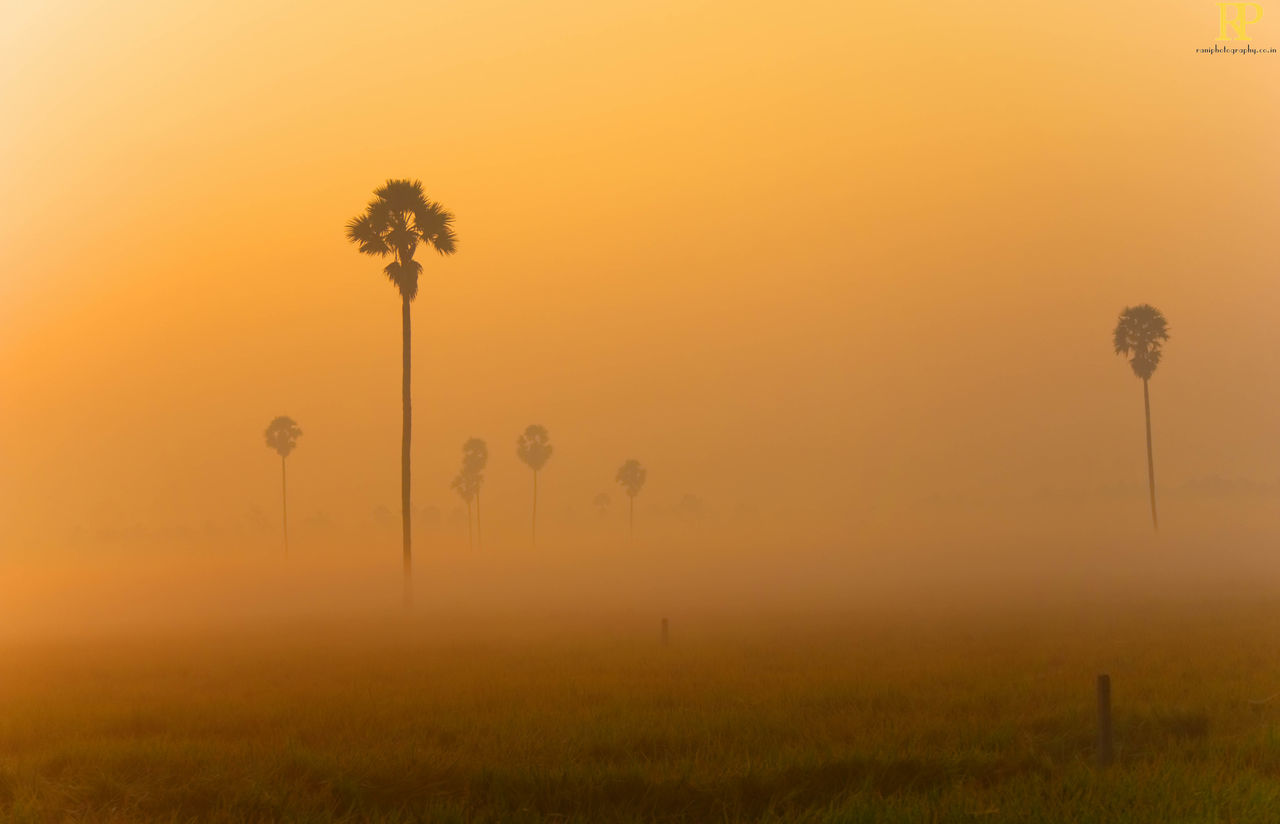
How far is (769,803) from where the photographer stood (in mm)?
13117

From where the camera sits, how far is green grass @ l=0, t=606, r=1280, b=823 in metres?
12.9

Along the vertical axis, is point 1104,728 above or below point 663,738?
above

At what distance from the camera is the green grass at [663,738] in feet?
42.5

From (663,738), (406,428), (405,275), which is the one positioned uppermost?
(405,275)

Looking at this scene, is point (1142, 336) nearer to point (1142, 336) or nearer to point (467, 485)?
point (1142, 336)

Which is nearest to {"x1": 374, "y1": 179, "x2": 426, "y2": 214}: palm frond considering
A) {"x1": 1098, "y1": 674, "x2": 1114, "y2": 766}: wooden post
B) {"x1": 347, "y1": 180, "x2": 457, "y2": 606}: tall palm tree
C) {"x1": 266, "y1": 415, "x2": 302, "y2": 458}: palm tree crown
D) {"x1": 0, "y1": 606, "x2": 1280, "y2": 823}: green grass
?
{"x1": 347, "y1": 180, "x2": 457, "y2": 606}: tall palm tree

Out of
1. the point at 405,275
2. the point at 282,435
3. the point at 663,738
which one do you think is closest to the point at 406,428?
the point at 405,275

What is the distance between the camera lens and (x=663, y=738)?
1609 centimetres

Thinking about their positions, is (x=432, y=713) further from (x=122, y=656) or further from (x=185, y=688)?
(x=122, y=656)

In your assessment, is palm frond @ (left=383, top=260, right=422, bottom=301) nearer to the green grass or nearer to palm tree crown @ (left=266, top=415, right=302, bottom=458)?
the green grass

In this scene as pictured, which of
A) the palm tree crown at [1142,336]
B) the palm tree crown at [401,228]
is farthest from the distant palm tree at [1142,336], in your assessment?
the palm tree crown at [401,228]

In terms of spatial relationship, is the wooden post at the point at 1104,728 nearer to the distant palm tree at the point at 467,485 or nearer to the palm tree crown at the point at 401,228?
the palm tree crown at the point at 401,228

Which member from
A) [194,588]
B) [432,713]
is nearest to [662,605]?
[432,713]

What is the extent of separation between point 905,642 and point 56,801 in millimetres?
25640
